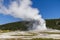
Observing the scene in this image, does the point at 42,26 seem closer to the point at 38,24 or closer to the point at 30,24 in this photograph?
the point at 38,24

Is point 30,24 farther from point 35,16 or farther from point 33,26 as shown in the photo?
point 35,16

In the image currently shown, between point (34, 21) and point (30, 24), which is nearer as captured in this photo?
point (34, 21)

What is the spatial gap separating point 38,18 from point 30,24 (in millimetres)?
24481

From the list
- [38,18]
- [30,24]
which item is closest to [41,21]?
[38,18]

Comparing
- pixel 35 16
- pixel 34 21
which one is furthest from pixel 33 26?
pixel 35 16

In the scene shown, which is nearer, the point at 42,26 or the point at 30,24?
the point at 42,26

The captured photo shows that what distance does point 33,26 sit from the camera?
600 feet

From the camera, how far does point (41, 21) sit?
17500 centimetres

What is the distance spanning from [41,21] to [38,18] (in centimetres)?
532

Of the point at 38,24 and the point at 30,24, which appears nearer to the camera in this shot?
the point at 38,24

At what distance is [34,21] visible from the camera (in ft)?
589

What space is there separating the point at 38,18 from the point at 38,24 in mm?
8947

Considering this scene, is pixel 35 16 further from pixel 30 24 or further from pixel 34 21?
pixel 30 24

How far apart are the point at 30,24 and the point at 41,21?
22618 mm
